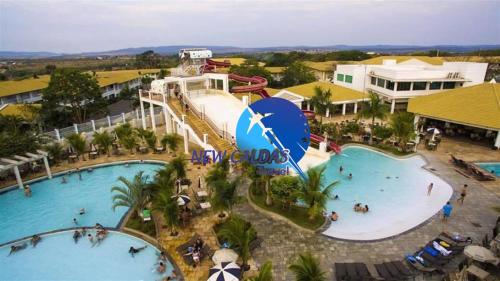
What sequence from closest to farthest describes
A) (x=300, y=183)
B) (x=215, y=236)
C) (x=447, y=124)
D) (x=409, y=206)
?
(x=215, y=236)
(x=300, y=183)
(x=409, y=206)
(x=447, y=124)

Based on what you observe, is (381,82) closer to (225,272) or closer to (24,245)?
(225,272)

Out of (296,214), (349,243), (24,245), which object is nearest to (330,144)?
(296,214)

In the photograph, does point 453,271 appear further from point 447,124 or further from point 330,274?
point 447,124

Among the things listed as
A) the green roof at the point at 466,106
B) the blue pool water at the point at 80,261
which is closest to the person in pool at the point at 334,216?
the blue pool water at the point at 80,261

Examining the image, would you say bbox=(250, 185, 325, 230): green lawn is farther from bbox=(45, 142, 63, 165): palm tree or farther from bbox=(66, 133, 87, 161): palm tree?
bbox=(45, 142, 63, 165): palm tree

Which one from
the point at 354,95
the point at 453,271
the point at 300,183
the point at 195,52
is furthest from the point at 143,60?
the point at 453,271

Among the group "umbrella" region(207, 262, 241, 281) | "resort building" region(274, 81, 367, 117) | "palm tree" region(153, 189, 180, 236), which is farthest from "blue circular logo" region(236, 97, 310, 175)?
"resort building" region(274, 81, 367, 117)
